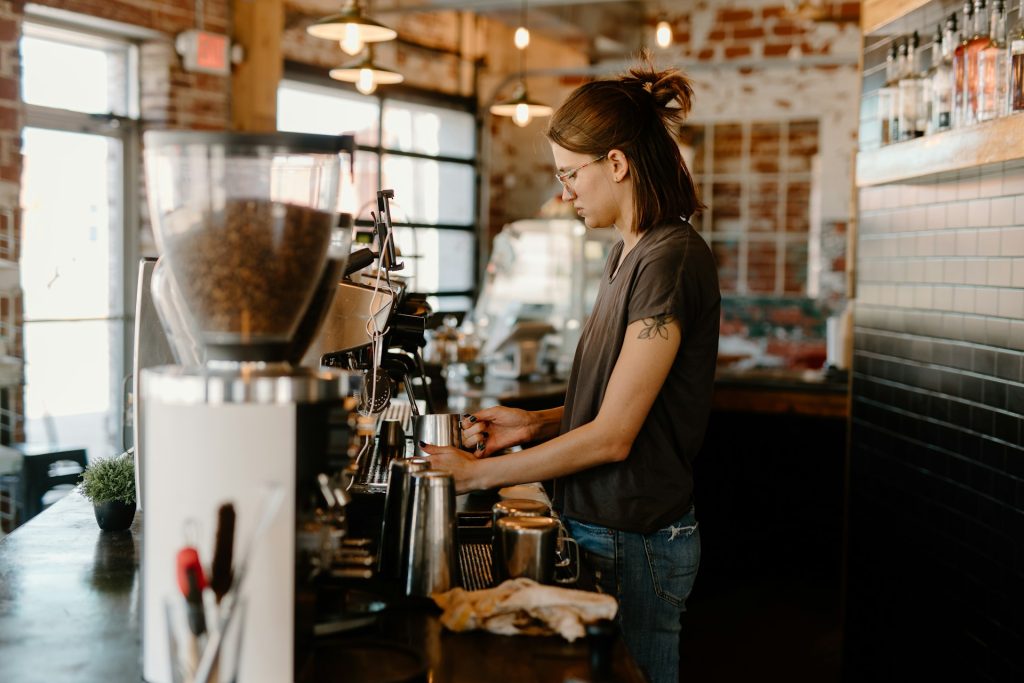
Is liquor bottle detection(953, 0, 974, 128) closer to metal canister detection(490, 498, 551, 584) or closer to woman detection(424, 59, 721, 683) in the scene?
woman detection(424, 59, 721, 683)

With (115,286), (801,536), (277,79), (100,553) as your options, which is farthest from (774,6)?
(100,553)

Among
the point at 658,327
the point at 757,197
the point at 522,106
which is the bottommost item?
the point at 658,327

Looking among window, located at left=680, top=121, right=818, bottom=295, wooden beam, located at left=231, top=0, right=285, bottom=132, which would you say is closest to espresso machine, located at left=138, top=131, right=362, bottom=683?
wooden beam, located at left=231, top=0, right=285, bottom=132

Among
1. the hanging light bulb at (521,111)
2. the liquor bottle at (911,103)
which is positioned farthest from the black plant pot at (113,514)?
the hanging light bulb at (521,111)

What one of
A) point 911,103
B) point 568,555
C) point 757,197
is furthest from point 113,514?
point 757,197

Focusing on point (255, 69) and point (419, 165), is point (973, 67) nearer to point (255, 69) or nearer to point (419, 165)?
point (255, 69)

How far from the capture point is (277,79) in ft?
20.0

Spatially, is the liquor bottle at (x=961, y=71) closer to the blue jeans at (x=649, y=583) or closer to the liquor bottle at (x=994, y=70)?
the liquor bottle at (x=994, y=70)

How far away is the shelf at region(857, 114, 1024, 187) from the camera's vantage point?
7.77 feet

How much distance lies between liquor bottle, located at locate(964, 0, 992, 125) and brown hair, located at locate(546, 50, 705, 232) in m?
1.01

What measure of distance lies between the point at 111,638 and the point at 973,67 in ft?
7.52

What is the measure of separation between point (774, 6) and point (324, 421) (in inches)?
334

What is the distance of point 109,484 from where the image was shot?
2.03 metres

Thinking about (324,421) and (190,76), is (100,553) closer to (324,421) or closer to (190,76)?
(324,421)
